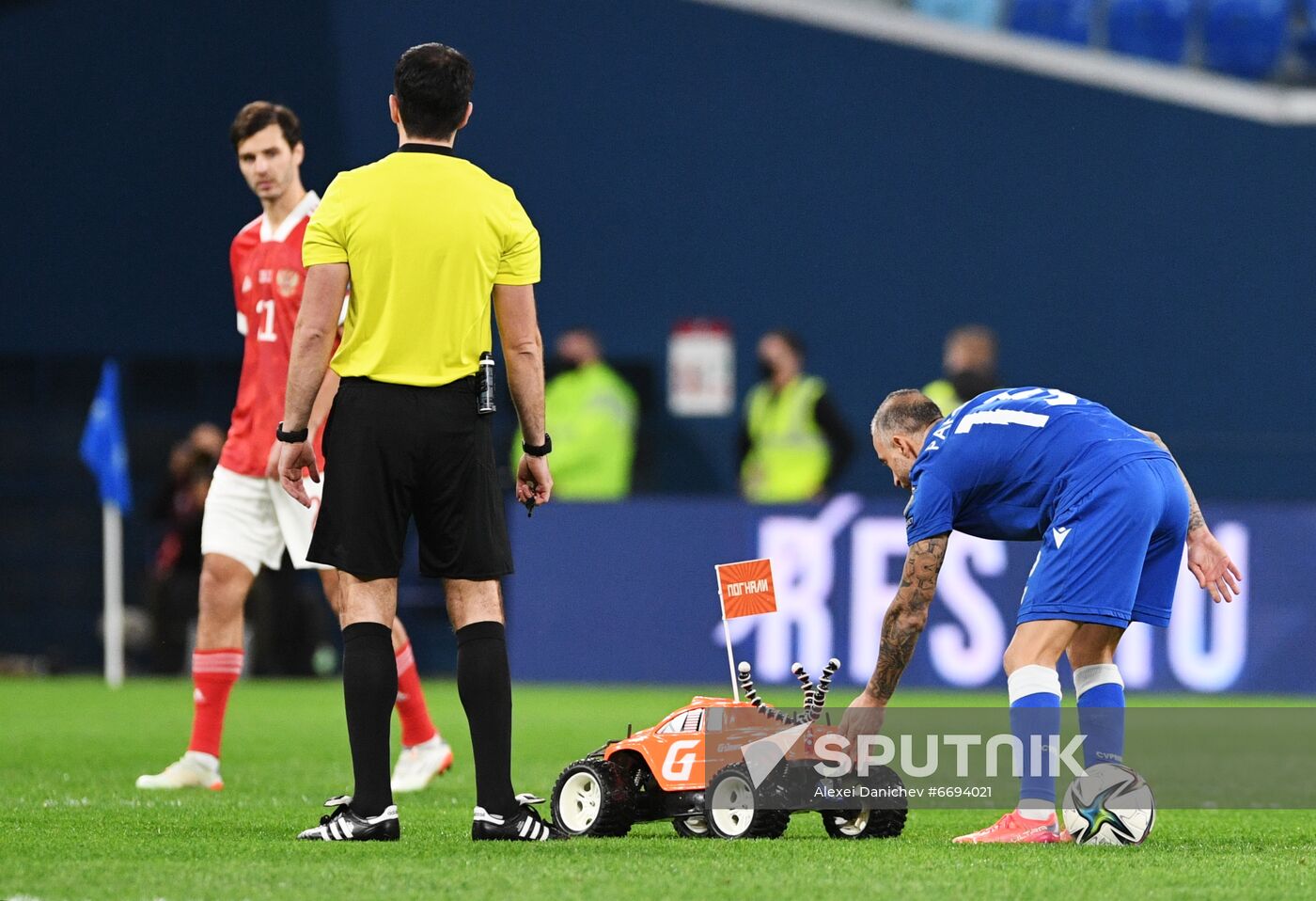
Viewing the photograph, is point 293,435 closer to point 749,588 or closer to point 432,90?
point 432,90

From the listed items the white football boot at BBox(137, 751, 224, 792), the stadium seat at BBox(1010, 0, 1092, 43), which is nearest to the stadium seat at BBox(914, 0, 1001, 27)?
the stadium seat at BBox(1010, 0, 1092, 43)

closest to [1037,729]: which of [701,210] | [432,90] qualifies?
[432,90]

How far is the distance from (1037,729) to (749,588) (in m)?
0.91

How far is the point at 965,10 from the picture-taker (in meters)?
19.3

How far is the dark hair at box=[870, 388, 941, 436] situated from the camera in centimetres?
659

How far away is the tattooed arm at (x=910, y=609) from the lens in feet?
20.4

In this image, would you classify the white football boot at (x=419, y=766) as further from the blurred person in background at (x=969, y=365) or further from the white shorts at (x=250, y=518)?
the blurred person in background at (x=969, y=365)

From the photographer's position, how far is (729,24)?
1861cm

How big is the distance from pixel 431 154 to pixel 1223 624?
9.70 metres

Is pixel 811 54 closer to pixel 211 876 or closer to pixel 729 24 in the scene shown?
pixel 729 24

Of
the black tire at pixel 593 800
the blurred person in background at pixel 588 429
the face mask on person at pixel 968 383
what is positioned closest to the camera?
the black tire at pixel 593 800

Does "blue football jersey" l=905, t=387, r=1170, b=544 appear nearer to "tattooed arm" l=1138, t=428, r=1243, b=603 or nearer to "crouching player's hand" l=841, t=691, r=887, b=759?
"tattooed arm" l=1138, t=428, r=1243, b=603

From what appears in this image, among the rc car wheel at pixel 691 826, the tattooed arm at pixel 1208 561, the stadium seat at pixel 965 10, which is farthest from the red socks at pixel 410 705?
the stadium seat at pixel 965 10

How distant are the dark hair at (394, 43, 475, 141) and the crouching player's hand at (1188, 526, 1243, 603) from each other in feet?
8.23
